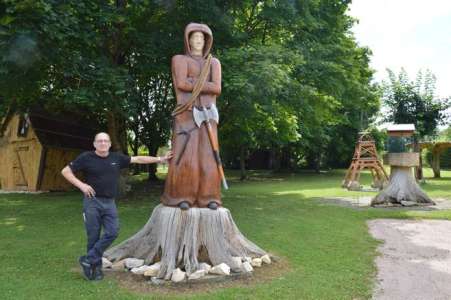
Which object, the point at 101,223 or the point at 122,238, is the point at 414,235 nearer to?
the point at 122,238

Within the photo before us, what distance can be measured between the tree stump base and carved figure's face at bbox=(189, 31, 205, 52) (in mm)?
9867

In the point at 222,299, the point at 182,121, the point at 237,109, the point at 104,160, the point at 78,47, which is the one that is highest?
the point at 78,47

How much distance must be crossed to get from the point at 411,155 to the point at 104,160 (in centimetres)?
1127

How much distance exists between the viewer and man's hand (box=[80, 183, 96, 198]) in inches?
220

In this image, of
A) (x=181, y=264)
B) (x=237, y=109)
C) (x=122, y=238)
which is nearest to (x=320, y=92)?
(x=237, y=109)

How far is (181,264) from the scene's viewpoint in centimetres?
620

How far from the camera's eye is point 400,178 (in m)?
14.6

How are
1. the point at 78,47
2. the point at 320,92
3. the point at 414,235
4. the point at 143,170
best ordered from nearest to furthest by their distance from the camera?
the point at 414,235 → the point at 78,47 → the point at 320,92 → the point at 143,170

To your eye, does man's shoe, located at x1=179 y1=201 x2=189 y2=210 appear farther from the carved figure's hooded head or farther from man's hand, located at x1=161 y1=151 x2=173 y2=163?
the carved figure's hooded head

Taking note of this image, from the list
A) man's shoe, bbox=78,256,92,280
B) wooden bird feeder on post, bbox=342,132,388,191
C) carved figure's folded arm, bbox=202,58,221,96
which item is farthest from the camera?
wooden bird feeder on post, bbox=342,132,388,191

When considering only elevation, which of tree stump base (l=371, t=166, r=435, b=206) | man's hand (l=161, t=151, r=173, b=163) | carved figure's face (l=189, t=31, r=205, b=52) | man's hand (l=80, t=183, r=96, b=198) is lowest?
tree stump base (l=371, t=166, r=435, b=206)

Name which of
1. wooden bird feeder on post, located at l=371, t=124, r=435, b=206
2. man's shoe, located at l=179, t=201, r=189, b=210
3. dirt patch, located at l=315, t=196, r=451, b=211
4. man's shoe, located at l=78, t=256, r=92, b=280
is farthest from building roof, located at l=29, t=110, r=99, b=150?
man's shoe, located at l=179, t=201, r=189, b=210

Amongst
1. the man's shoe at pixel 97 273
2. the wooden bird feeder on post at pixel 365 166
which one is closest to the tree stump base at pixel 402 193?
the wooden bird feeder on post at pixel 365 166

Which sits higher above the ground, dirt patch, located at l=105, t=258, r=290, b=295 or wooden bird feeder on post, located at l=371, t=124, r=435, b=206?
wooden bird feeder on post, located at l=371, t=124, r=435, b=206
